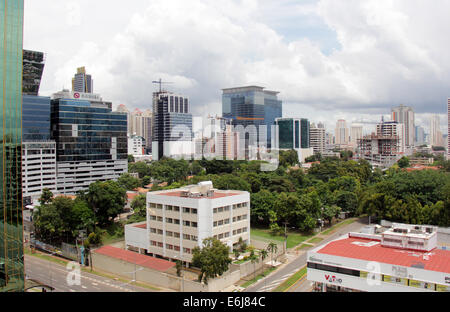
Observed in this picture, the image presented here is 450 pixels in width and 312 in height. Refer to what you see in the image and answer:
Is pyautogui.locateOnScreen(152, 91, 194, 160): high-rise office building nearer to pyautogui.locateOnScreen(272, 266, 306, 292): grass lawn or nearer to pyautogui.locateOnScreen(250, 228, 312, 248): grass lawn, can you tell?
pyautogui.locateOnScreen(250, 228, 312, 248): grass lawn

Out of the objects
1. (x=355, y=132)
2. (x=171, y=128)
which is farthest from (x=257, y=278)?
(x=355, y=132)

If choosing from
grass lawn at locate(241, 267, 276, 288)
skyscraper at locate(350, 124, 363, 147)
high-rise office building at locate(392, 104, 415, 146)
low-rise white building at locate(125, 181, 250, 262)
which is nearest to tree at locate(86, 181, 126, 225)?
low-rise white building at locate(125, 181, 250, 262)

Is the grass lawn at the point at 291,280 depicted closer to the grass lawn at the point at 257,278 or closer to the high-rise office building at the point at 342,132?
the grass lawn at the point at 257,278

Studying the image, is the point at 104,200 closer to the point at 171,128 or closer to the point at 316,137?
the point at 171,128

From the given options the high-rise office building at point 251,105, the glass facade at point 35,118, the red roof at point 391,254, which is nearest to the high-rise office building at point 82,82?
the high-rise office building at point 251,105

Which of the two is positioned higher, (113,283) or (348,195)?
(348,195)
